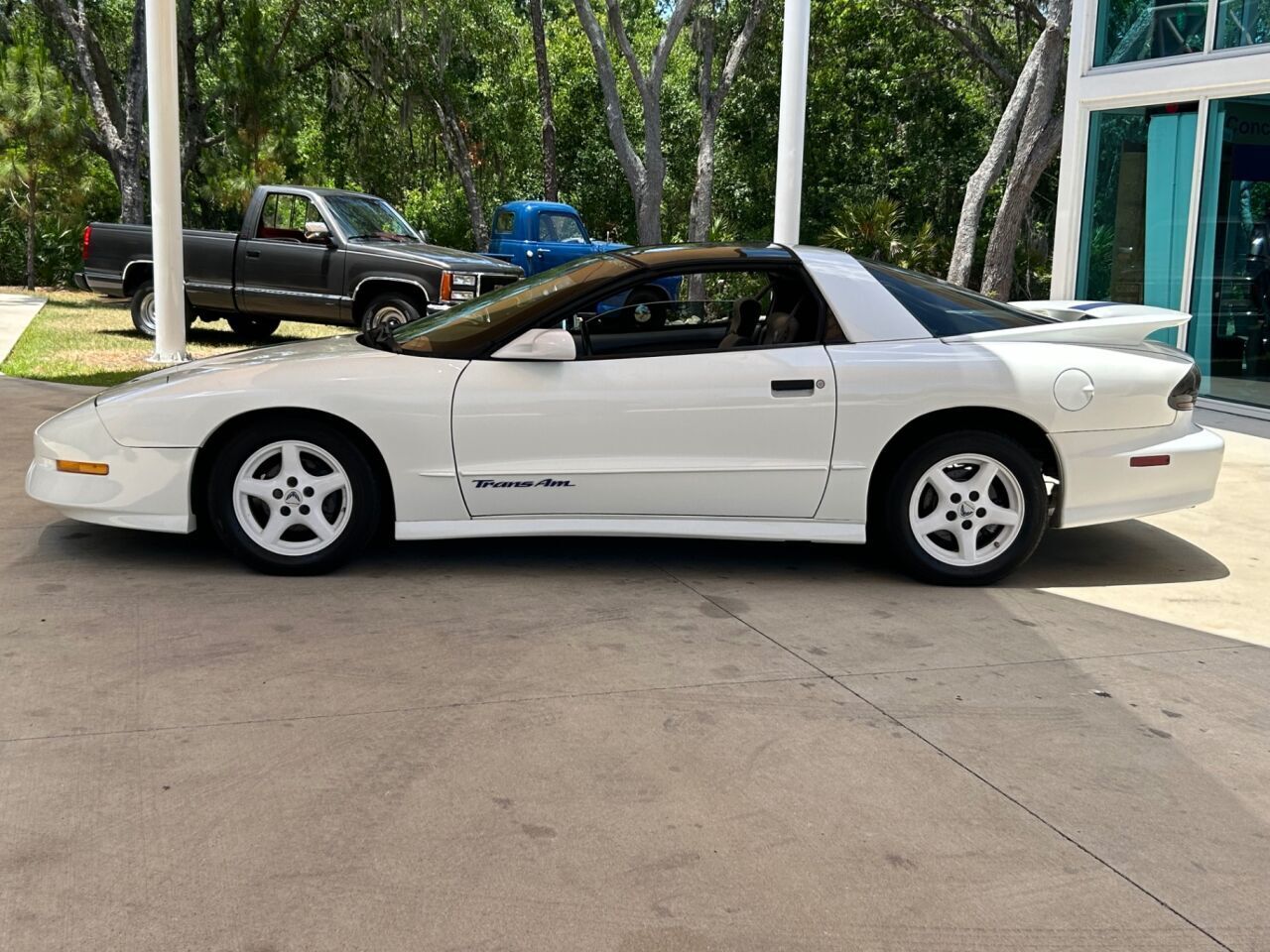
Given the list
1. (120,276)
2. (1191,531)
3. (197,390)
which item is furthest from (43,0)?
(1191,531)

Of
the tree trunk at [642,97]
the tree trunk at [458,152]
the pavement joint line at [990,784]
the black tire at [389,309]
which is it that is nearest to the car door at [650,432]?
the pavement joint line at [990,784]

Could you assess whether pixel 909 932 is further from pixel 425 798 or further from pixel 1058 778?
pixel 425 798

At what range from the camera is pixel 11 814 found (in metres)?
3.25

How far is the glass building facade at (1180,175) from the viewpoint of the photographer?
10.7m

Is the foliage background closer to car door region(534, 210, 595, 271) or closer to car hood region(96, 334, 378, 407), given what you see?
car door region(534, 210, 595, 271)

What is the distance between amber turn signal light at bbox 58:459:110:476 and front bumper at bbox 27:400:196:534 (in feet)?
0.05

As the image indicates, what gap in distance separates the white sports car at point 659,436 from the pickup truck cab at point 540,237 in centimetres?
1572

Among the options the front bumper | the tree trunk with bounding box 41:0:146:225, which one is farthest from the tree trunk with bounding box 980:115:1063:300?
the front bumper

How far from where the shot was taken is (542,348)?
5324mm

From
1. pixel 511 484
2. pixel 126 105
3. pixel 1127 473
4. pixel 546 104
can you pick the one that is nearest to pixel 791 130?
pixel 1127 473

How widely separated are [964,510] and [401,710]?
2684mm

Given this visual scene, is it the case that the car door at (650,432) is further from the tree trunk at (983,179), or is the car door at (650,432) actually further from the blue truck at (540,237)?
the blue truck at (540,237)

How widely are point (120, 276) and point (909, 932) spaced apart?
13751 mm

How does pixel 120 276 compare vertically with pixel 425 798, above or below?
above
